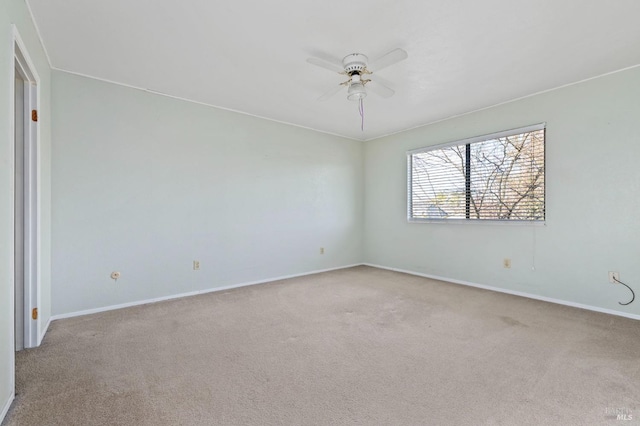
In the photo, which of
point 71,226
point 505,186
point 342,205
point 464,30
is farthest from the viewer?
point 342,205

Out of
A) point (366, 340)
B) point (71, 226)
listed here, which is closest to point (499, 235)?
point (366, 340)

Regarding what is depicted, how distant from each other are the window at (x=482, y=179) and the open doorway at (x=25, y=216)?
14.9 ft

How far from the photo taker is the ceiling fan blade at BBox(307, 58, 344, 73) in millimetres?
2345

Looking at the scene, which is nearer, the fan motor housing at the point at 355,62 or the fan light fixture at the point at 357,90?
the fan motor housing at the point at 355,62

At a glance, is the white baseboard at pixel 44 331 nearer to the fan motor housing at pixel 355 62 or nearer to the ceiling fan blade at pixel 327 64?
the ceiling fan blade at pixel 327 64

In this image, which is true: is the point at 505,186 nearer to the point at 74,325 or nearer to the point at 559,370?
the point at 559,370

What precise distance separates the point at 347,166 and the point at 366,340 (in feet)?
11.9

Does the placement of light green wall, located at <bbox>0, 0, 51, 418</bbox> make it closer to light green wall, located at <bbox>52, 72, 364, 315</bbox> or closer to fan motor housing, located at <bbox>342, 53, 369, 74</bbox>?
light green wall, located at <bbox>52, 72, 364, 315</bbox>

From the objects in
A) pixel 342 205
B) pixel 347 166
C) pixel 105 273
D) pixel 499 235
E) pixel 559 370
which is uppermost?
pixel 347 166

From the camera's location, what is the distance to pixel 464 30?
228cm

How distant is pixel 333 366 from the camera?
201cm

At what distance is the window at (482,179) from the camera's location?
3586 mm

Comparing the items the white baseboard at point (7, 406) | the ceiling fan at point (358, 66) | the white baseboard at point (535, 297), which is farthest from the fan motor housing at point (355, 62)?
the white baseboard at point (535, 297)

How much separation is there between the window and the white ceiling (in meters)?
0.63
